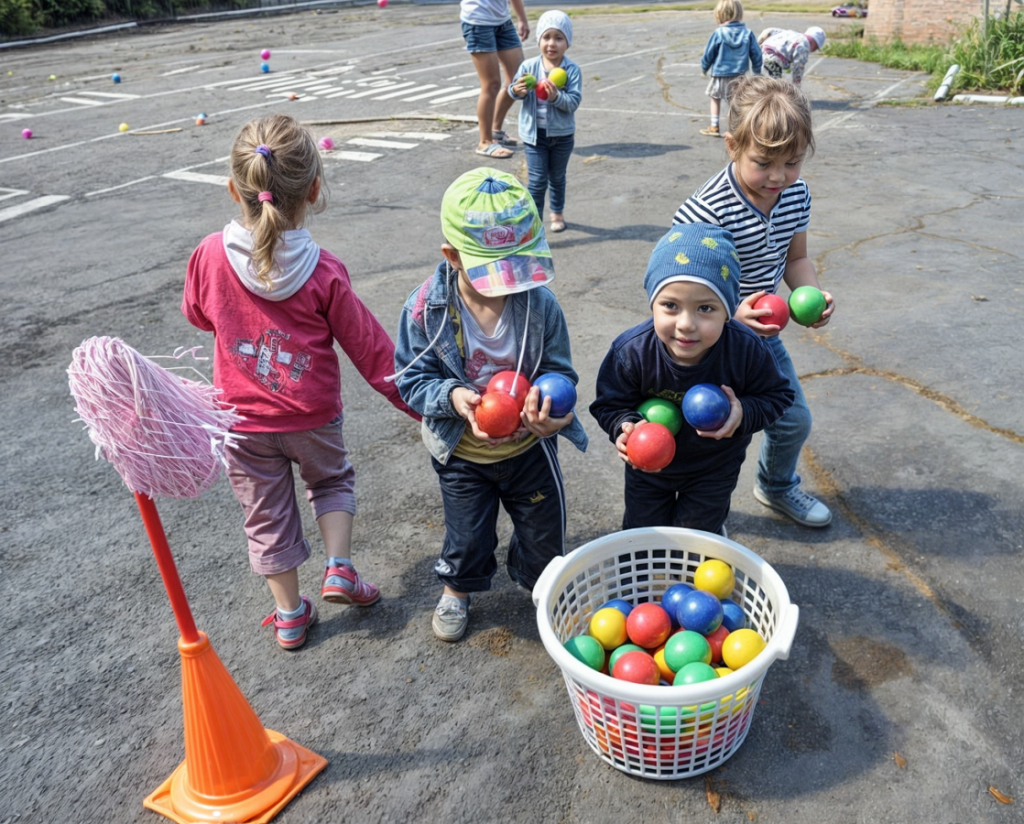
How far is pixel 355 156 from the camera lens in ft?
32.4

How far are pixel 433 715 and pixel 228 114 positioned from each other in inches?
459

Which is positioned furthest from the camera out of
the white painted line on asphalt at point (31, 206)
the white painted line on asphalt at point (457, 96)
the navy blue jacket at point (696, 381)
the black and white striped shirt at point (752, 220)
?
the white painted line on asphalt at point (457, 96)

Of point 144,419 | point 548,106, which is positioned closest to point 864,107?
point 548,106

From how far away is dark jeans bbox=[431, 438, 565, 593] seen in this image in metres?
2.97

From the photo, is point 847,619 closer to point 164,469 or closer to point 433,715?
point 433,715

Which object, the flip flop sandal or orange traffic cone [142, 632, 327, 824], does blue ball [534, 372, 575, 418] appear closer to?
orange traffic cone [142, 632, 327, 824]

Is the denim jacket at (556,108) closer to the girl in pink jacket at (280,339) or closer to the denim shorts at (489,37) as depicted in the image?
the denim shorts at (489,37)

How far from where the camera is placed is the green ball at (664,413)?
2.79 meters

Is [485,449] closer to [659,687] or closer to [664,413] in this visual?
[664,413]

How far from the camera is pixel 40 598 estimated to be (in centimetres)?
343

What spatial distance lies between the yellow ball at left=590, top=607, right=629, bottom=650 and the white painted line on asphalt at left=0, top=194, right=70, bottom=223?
7883mm

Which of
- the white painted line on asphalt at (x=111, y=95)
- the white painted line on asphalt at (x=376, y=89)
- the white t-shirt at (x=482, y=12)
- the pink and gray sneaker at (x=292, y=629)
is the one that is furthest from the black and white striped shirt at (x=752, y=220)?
the white painted line on asphalt at (x=111, y=95)

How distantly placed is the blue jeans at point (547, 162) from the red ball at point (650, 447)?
4.34m

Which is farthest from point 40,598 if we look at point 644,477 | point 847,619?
point 847,619
